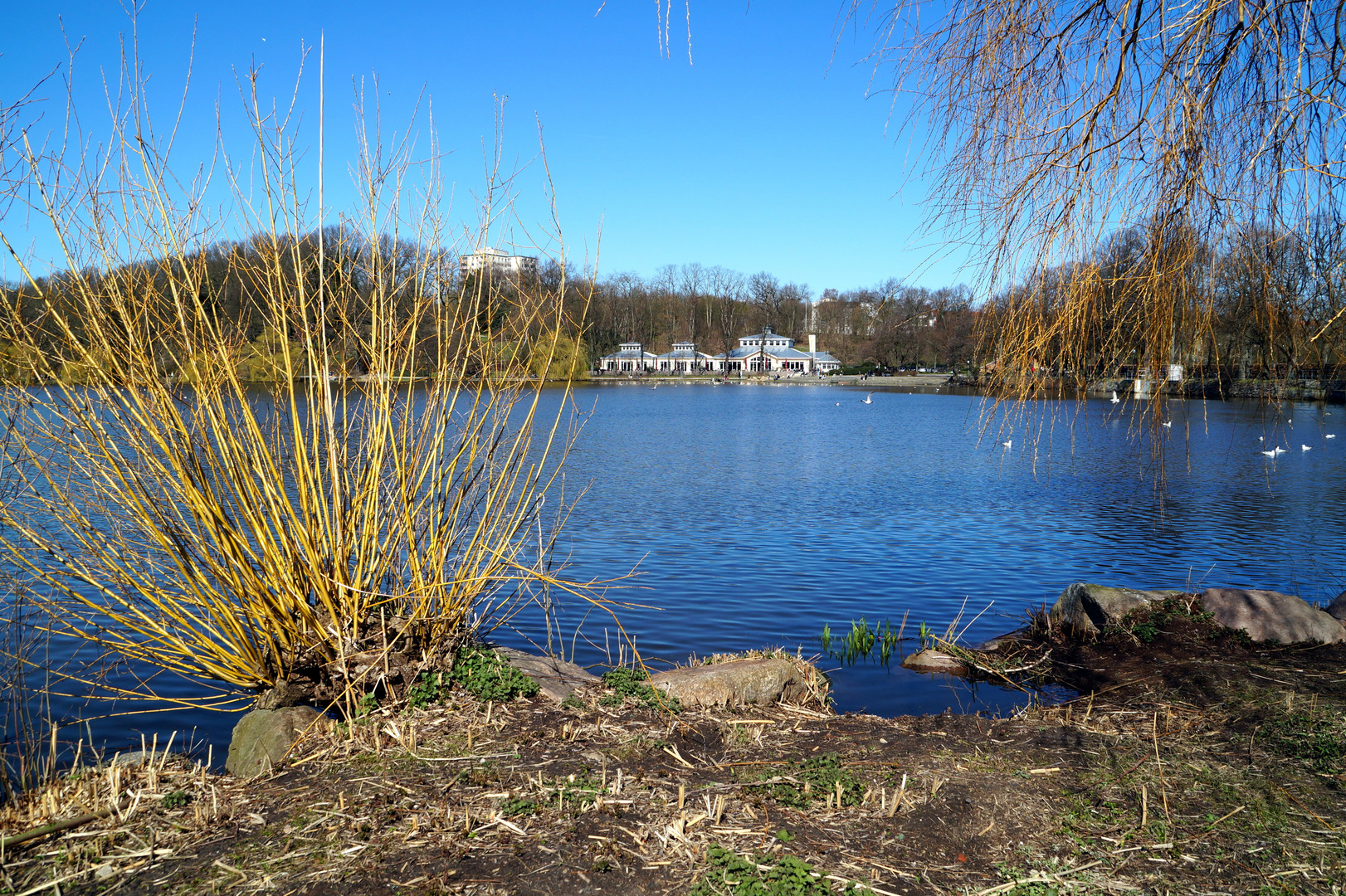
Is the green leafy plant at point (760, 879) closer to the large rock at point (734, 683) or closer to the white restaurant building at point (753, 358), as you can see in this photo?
the large rock at point (734, 683)

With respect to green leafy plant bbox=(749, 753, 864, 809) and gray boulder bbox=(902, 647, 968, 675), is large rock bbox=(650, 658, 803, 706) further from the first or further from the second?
gray boulder bbox=(902, 647, 968, 675)

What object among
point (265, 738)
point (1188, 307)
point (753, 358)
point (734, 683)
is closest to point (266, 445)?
point (265, 738)

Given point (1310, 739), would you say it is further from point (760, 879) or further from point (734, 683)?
point (760, 879)

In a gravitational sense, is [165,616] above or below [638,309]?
below

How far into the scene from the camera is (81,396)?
4676mm

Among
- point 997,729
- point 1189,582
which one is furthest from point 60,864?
point 1189,582

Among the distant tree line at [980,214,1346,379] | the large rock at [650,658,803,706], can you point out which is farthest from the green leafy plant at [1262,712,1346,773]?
the large rock at [650,658,803,706]

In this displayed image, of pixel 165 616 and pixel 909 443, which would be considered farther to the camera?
pixel 909 443

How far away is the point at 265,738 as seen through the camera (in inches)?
171

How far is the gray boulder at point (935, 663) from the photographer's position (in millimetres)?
8273

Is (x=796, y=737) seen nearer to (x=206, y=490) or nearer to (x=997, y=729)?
(x=997, y=729)

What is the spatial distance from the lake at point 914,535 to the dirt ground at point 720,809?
5.34 feet

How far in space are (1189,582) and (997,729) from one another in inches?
314

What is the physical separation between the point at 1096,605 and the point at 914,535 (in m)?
6.49
